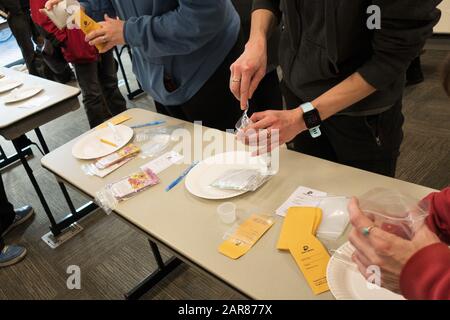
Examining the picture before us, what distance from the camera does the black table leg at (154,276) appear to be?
1782 millimetres

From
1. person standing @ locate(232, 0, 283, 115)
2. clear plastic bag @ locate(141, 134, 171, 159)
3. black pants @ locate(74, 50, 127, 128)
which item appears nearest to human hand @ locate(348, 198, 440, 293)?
clear plastic bag @ locate(141, 134, 171, 159)

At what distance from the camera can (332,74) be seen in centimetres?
104

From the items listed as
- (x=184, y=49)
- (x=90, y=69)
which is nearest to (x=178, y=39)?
(x=184, y=49)

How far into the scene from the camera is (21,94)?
7.11ft

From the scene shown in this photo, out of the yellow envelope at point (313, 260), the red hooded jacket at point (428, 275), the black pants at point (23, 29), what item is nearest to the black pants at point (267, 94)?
the yellow envelope at point (313, 260)

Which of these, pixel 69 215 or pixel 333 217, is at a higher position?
pixel 333 217

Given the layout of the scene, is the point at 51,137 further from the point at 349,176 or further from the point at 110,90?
the point at 349,176

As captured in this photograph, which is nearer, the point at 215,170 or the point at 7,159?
the point at 215,170

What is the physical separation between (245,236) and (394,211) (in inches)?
13.9

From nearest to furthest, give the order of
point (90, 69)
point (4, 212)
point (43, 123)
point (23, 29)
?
point (43, 123)
point (4, 212)
point (90, 69)
point (23, 29)

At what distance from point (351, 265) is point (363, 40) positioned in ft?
1.83

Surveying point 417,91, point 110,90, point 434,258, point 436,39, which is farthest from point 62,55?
point 436,39

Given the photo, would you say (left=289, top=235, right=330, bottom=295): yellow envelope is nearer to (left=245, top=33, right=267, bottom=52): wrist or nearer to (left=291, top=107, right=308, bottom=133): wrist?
(left=291, top=107, right=308, bottom=133): wrist

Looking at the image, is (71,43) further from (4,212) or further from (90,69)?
(4,212)
